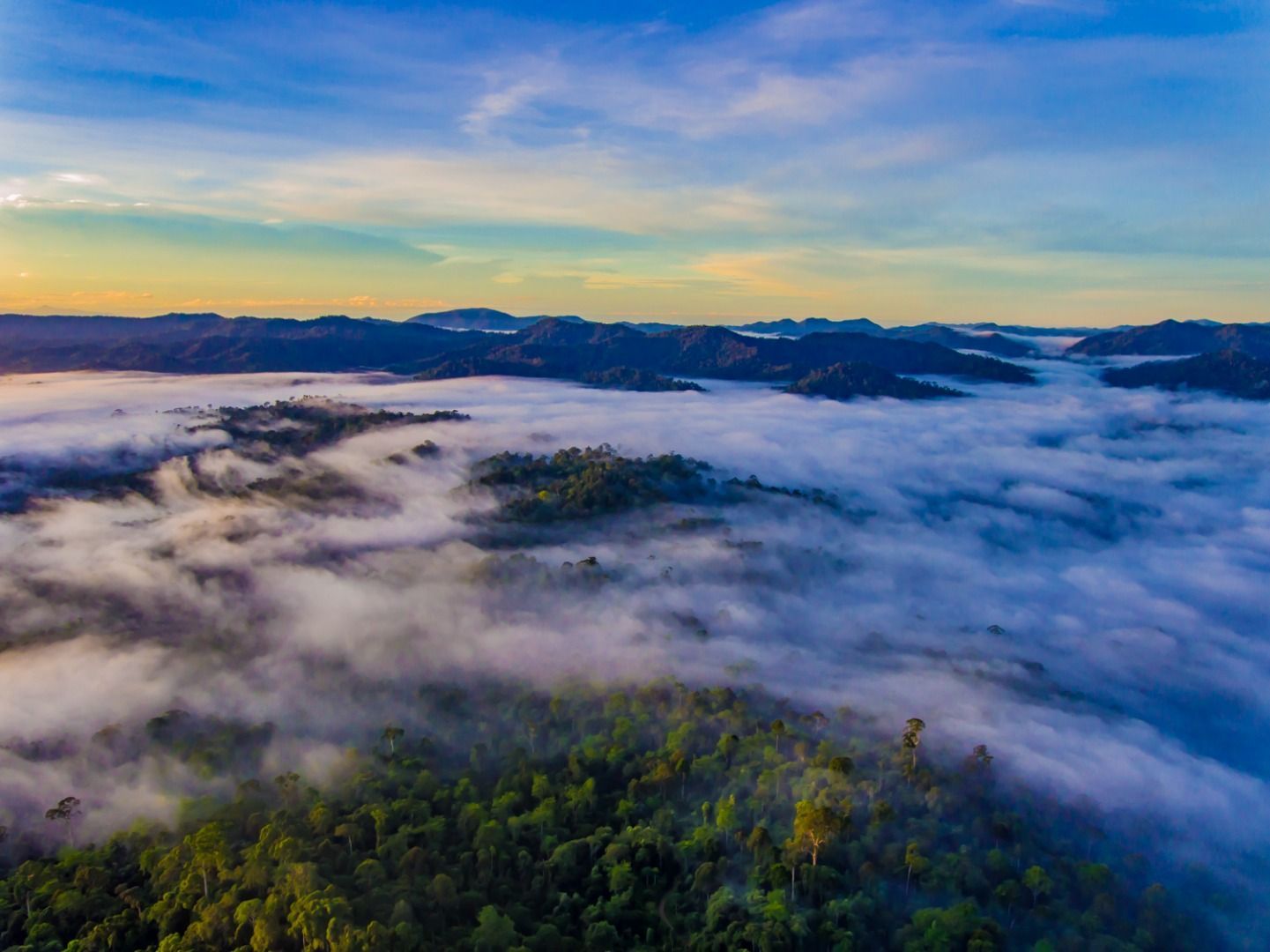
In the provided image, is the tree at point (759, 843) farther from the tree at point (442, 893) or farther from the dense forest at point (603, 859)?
the tree at point (442, 893)

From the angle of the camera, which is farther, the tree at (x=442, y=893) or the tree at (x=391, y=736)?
the tree at (x=391, y=736)

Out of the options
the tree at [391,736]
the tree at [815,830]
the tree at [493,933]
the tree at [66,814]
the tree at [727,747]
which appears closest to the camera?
the tree at [493,933]

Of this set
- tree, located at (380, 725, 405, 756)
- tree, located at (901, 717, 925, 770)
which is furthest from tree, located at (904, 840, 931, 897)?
tree, located at (380, 725, 405, 756)

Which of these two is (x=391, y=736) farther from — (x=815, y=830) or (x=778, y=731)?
(x=815, y=830)

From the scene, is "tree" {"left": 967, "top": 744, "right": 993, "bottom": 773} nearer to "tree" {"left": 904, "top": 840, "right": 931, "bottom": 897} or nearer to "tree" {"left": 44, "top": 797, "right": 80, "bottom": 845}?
"tree" {"left": 904, "top": 840, "right": 931, "bottom": 897}

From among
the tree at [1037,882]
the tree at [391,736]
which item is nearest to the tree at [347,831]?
the tree at [391,736]

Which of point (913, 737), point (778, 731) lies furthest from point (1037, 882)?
point (778, 731)

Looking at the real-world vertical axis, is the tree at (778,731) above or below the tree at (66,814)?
above

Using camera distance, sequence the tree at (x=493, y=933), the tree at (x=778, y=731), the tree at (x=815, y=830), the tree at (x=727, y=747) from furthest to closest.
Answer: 1. the tree at (x=778, y=731)
2. the tree at (x=727, y=747)
3. the tree at (x=815, y=830)
4. the tree at (x=493, y=933)
